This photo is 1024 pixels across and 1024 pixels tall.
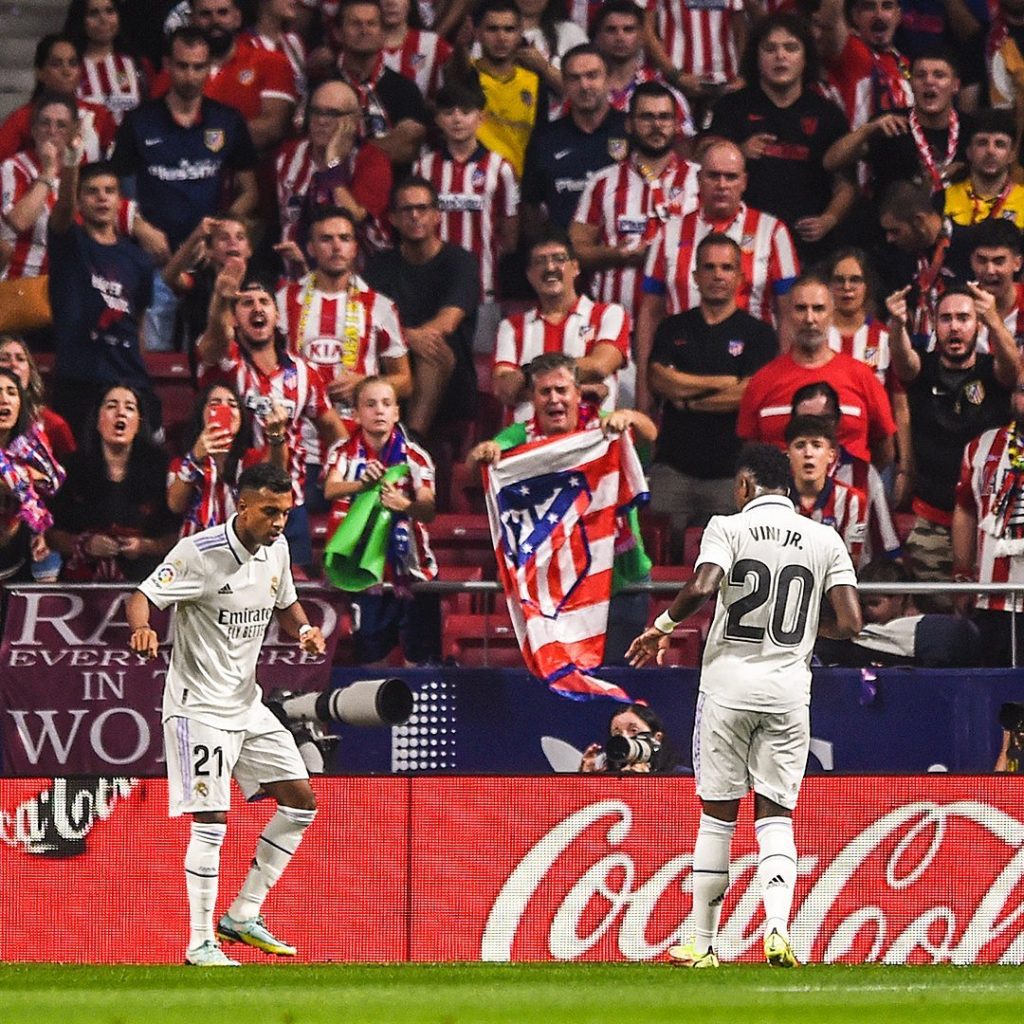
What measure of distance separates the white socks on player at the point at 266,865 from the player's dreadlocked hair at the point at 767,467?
2305mm

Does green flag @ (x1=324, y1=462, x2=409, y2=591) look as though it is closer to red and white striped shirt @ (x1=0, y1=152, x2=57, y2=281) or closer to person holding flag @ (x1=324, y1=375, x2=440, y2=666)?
person holding flag @ (x1=324, y1=375, x2=440, y2=666)

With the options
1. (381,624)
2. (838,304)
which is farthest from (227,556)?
(838,304)

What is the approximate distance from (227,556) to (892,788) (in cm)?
294

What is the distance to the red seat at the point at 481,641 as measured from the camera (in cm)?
979

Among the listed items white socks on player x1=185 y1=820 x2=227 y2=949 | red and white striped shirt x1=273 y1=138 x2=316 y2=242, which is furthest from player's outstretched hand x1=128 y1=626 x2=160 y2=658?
red and white striped shirt x1=273 y1=138 x2=316 y2=242

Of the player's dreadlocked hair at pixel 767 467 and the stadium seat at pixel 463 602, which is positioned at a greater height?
the player's dreadlocked hair at pixel 767 467

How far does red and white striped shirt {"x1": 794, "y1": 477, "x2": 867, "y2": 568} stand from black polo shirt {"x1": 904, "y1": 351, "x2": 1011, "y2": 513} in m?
0.64

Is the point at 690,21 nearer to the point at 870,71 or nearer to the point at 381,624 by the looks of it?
the point at 870,71

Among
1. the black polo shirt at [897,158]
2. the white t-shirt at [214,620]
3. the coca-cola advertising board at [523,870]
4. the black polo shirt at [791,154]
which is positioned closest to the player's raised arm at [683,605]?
the coca-cola advertising board at [523,870]

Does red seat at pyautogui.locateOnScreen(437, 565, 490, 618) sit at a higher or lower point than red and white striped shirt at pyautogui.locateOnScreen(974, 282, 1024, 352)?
lower

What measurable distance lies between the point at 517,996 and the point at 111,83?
27.0 ft

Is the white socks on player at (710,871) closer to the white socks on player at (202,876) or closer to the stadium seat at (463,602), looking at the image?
the white socks on player at (202,876)

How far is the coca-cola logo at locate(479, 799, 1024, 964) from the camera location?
28.5 ft

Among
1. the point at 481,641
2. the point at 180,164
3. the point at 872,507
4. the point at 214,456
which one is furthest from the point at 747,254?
the point at 180,164
